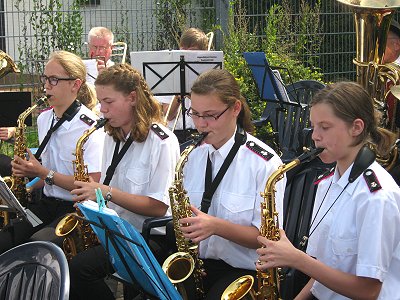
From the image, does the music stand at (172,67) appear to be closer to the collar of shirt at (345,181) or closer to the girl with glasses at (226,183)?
the girl with glasses at (226,183)

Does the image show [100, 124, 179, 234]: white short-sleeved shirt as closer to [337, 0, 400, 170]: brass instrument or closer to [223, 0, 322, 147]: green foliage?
[337, 0, 400, 170]: brass instrument

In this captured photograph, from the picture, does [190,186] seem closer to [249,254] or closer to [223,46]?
[249,254]

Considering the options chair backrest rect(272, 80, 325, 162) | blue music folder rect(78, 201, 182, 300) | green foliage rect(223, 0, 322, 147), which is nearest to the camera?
blue music folder rect(78, 201, 182, 300)

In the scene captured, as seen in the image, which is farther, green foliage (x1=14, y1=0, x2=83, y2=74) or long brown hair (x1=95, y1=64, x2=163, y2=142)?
green foliage (x1=14, y1=0, x2=83, y2=74)

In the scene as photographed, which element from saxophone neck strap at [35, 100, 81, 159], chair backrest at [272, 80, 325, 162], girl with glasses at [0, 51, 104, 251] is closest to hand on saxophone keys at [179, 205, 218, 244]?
girl with glasses at [0, 51, 104, 251]

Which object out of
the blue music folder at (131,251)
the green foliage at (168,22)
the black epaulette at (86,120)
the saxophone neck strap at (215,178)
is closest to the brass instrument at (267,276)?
the blue music folder at (131,251)

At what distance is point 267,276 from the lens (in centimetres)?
341

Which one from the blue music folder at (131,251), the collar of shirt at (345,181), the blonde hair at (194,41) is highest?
the blonde hair at (194,41)

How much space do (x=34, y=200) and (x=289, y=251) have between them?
2610 millimetres

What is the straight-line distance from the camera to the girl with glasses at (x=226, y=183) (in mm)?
3660

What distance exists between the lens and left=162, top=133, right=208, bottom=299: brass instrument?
372cm

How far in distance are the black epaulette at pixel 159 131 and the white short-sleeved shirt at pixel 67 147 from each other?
603 mm

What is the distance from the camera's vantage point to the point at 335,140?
10.2 feet

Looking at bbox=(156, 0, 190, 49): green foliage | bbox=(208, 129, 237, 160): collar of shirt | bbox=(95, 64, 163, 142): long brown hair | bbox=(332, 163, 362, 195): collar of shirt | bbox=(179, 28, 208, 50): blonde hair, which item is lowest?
bbox=(332, 163, 362, 195): collar of shirt
